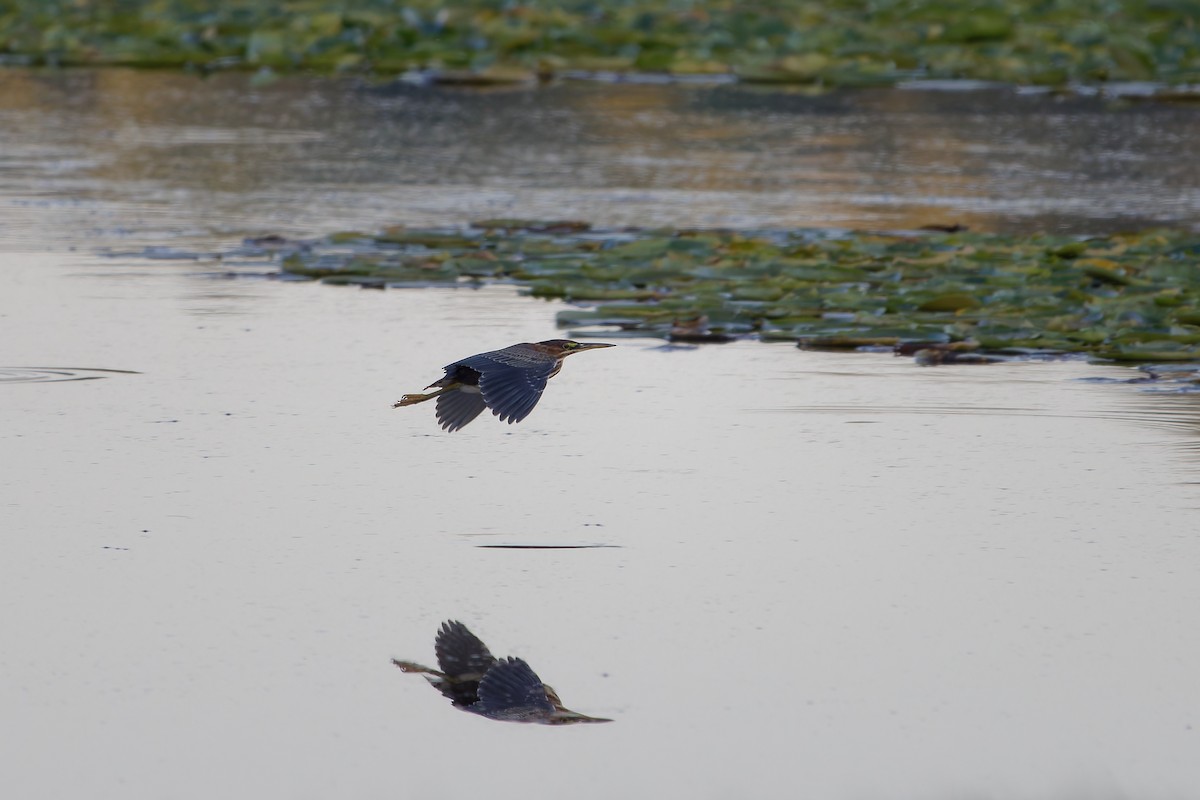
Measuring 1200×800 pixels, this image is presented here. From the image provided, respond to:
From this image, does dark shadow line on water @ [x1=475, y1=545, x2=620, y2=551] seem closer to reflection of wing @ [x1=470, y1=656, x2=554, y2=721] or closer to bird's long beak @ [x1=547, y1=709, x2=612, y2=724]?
reflection of wing @ [x1=470, y1=656, x2=554, y2=721]

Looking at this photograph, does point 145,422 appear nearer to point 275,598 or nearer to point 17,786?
point 275,598

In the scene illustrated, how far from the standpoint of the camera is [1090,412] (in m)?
6.60

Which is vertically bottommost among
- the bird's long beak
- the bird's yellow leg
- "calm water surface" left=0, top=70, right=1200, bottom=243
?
"calm water surface" left=0, top=70, right=1200, bottom=243

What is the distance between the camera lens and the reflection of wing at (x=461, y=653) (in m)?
4.42

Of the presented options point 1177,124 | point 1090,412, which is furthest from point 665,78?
point 1090,412

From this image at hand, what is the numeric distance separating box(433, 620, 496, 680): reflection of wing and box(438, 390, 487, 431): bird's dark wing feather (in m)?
1.32

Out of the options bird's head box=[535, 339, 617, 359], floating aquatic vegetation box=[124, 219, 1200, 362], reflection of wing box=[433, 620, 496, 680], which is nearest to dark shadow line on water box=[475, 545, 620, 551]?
reflection of wing box=[433, 620, 496, 680]

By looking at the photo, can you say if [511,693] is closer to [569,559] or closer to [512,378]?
[569,559]

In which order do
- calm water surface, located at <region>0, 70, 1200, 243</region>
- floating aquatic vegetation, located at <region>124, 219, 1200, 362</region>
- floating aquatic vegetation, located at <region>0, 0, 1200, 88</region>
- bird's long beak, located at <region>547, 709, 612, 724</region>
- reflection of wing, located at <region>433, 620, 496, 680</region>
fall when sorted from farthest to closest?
floating aquatic vegetation, located at <region>0, 0, 1200, 88</region>
calm water surface, located at <region>0, 70, 1200, 243</region>
floating aquatic vegetation, located at <region>124, 219, 1200, 362</region>
reflection of wing, located at <region>433, 620, 496, 680</region>
bird's long beak, located at <region>547, 709, 612, 724</region>

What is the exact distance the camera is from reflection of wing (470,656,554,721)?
4215 millimetres

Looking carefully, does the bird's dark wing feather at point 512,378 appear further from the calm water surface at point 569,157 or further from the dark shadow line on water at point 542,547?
the calm water surface at point 569,157

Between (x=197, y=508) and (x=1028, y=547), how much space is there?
1.99m

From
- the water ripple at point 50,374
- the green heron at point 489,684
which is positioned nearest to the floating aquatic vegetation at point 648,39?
the water ripple at point 50,374

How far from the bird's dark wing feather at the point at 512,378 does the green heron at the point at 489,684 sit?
0.98 metres
